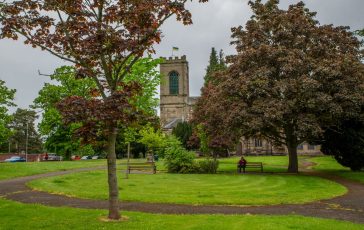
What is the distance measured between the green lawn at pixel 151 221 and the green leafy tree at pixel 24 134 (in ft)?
284

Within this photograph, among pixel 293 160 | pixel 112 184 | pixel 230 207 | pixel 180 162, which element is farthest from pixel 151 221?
pixel 293 160

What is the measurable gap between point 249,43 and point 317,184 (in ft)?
47.2

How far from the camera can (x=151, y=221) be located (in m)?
A: 12.0

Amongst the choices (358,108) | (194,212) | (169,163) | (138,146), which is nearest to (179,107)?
(138,146)

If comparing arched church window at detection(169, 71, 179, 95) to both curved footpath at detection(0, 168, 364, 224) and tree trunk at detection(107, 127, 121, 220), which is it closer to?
curved footpath at detection(0, 168, 364, 224)

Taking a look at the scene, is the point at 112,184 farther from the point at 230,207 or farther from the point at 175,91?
the point at 175,91

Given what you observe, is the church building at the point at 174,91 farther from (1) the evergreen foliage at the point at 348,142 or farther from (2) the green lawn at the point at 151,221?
(2) the green lawn at the point at 151,221

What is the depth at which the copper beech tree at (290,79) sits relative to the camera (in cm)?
2831

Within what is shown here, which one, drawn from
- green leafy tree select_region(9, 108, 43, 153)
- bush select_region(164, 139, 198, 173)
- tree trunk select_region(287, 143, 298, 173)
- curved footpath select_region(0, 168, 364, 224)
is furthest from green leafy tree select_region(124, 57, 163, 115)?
green leafy tree select_region(9, 108, 43, 153)

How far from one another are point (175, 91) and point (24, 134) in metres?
40.8

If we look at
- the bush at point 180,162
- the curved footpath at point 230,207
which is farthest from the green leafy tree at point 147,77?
the curved footpath at point 230,207

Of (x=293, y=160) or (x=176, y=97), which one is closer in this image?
(x=293, y=160)

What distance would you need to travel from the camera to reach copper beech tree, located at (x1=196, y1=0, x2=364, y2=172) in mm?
28312

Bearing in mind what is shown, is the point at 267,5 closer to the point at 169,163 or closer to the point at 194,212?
the point at 169,163
